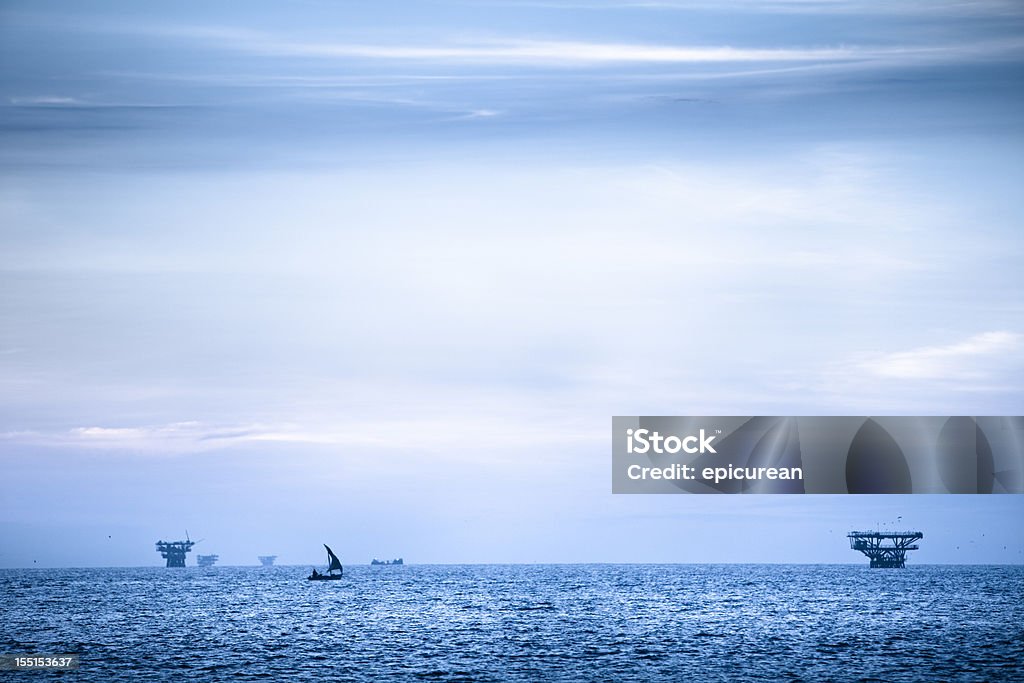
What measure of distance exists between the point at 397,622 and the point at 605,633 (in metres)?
21.6

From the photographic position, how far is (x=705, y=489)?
47.6 m

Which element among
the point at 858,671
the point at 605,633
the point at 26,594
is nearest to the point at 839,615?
the point at 605,633

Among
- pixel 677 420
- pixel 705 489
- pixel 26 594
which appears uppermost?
pixel 677 420

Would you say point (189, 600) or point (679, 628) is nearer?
point (679, 628)

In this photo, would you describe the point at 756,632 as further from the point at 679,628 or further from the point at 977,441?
the point at 977,441

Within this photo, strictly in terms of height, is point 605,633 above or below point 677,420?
below

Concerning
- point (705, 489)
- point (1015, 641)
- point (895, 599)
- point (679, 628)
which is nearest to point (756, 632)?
point (679, 628)

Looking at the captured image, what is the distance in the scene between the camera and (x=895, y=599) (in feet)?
458

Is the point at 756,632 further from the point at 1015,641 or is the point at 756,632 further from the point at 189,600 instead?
the point at 189,600

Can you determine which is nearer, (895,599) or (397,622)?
(397,622)

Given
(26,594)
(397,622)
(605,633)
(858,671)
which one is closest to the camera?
(858,671)

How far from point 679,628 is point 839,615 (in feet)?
82.8

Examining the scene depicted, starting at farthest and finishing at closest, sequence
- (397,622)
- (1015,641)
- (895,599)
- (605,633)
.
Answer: (895,599) → (397,622) → (605,633) → (1015,641)

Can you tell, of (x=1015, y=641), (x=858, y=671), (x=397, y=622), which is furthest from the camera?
(x=397, y=622)
